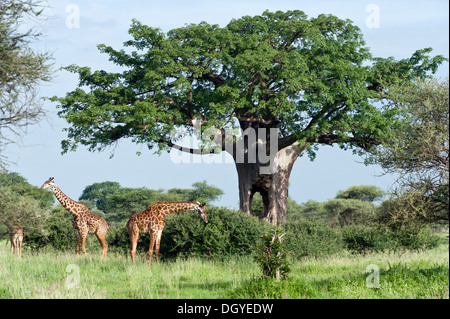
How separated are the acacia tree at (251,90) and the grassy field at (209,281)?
8.44m

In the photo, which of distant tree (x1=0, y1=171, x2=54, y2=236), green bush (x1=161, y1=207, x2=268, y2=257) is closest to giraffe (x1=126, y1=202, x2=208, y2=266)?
green bush (x1=161, y1=207, x2=268, y2=257)

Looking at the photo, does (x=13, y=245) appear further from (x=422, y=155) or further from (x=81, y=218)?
(x=422, y=155)

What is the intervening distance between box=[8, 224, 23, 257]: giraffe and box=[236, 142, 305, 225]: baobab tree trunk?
445 inches

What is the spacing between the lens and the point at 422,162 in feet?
37.2

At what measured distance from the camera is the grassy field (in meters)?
10.2

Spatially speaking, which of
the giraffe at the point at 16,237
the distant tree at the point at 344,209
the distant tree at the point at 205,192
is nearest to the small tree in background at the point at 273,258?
the giraffe at the point at 16,237

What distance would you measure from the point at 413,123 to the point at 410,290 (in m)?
3.71

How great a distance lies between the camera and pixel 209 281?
42.7 feet

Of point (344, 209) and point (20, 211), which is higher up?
point (20, 211)

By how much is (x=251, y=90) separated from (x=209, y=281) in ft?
40.0

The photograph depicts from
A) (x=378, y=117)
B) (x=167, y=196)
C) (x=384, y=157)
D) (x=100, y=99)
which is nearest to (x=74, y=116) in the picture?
(x=100, y=99)

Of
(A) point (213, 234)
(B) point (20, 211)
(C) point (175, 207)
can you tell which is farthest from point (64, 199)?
(A) point (213, 234)

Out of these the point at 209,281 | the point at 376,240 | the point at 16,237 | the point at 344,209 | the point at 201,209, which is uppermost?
the point at 201,209

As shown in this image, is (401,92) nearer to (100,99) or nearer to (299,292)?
(299,292)
